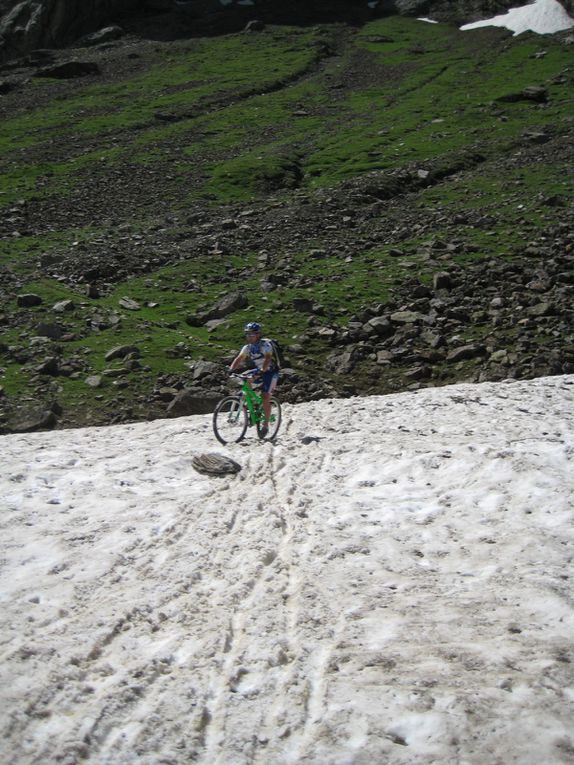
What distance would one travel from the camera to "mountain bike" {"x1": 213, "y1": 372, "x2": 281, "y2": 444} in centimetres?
1995

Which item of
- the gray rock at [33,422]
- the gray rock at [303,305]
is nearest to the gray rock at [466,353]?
the gray rock at [303,305]

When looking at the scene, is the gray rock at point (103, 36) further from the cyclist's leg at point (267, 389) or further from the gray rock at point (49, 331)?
the cyclist's leg at point (267, 389)

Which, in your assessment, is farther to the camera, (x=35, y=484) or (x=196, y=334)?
(x=196, y=334)

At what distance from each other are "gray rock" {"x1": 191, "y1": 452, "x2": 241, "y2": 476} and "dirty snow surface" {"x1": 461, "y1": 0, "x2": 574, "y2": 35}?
113 meters

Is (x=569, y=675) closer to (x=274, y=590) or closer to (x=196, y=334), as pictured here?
(x=274, y=590)

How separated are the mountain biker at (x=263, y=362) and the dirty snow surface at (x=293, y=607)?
8.22 ft

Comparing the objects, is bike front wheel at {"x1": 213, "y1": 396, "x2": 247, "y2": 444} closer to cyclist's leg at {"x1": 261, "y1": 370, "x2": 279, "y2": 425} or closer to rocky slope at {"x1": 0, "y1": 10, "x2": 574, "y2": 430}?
cyclist's leg at {"x1": 261, "y1": 370, "x2": 279, "y2": 425}

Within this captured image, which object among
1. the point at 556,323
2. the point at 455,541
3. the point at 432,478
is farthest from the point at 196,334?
the point at 455,541

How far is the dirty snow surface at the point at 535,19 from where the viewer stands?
10859 cm

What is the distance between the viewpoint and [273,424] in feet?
68.6

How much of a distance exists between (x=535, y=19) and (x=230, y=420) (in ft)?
382

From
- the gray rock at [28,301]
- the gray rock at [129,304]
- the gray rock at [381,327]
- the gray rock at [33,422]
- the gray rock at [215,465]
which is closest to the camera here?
the gray rock at [215,465]

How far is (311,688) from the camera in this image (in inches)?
313

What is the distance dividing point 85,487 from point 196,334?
17745 mm
